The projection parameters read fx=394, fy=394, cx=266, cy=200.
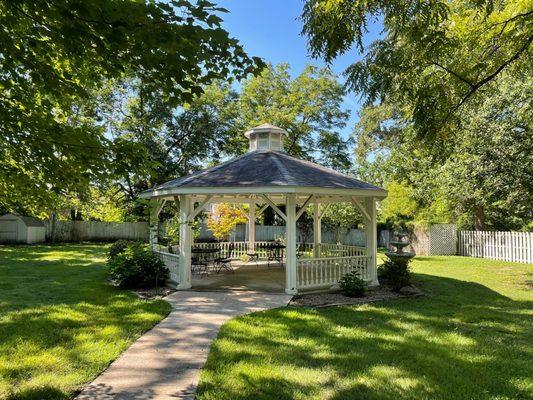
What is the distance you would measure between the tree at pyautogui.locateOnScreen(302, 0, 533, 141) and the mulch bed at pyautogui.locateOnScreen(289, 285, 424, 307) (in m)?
4.13

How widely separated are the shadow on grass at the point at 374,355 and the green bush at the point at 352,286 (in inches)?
39.8

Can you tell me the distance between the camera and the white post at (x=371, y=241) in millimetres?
10953

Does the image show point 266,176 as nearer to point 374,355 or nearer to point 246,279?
point 246,279

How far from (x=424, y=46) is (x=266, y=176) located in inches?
206

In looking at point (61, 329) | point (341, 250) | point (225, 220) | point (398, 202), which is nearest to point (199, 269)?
point (341, 250)

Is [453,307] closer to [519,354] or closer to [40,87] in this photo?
[519,354]

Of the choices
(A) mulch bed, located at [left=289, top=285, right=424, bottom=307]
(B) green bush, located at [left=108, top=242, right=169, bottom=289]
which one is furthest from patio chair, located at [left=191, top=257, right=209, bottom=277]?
(A) mulch bed, located at [left=289, top=285, right=424, bottom=307]

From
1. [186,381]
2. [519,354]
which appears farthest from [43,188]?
[519,354]

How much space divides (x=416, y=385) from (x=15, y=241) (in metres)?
27.3

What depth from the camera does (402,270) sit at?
33.9 feet

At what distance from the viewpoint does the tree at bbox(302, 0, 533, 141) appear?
16.1 ft

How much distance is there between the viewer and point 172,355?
5.30m

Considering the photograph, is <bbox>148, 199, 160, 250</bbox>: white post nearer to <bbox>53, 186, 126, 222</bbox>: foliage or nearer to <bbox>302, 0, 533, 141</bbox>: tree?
<bbox>302, 0, 533, 141</bbox>: tree

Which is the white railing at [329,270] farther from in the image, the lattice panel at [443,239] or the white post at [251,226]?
the lattice panel at [443,239]
